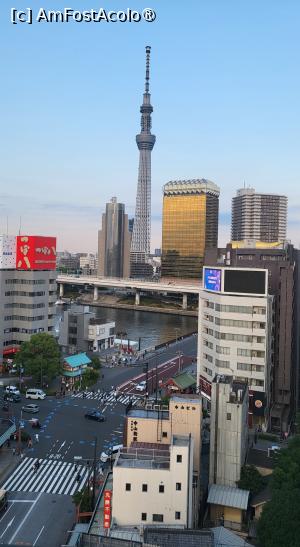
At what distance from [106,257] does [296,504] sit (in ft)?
565

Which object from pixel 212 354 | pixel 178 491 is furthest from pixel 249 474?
pixel 212 354

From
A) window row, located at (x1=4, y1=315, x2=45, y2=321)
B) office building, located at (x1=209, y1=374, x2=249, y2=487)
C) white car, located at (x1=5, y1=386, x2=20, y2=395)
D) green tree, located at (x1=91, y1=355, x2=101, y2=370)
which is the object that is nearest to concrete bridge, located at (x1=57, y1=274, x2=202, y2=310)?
green tree, located at (x1=91, y1=355, x2=101, y2=370)

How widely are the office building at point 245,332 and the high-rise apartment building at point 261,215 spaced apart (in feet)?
450

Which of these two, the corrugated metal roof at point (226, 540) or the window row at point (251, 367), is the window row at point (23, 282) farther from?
the corrugated metal roof at point (226, 540)

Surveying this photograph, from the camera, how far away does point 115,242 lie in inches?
7298

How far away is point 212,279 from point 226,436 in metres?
17.1

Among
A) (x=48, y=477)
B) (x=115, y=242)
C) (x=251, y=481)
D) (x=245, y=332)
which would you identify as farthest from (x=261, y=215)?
(x=48, y=477)

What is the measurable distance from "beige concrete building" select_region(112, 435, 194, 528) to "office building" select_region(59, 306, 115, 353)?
38497mm

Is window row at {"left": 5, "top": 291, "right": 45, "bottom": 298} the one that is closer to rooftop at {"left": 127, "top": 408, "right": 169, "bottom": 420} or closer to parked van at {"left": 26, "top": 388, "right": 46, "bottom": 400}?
parked van at {"left": 26, "top": 388, "right": 46, "bottom": 400}

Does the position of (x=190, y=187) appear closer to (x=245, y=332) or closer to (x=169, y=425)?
(x=245, y=332)

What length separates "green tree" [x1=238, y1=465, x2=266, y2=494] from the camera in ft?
78.3

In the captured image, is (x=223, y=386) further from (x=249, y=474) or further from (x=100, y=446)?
(x=100, y=446)

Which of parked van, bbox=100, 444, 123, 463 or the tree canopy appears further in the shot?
parked van, bbox=100, 444, 123, 463

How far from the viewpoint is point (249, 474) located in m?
24.2
